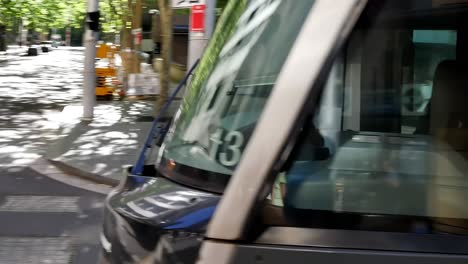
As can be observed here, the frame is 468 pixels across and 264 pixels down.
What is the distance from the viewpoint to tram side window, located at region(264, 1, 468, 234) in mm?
1771

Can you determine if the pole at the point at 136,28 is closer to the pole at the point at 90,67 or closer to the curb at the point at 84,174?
the pole at the point at 90,67

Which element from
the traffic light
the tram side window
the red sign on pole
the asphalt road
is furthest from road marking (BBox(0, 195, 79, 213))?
the traffic light

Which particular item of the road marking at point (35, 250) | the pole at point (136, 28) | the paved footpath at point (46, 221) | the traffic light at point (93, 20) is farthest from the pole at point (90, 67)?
the road marking at point (35, 250)

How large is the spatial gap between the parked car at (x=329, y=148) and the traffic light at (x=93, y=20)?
476 inches

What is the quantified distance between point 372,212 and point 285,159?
323mm

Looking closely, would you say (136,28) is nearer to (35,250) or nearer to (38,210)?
(38,210)

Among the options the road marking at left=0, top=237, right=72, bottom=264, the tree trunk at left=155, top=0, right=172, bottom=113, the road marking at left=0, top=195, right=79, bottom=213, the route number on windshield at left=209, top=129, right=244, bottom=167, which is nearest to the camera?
the route number on windshield at left=209, top=129, right=244, bottom=167

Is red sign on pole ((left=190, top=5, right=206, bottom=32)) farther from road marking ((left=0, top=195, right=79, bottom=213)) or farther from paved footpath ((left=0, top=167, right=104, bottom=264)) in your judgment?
road marking ((left=0, top=195, right=79, bottom=213))

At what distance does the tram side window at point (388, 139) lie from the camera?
1771mm

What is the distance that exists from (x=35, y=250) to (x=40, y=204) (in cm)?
189

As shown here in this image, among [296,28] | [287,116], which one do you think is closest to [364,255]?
[287,116]

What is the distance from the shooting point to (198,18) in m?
7.57

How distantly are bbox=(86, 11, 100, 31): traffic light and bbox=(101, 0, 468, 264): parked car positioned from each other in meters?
12.1

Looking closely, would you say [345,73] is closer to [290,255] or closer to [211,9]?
[290,255]
